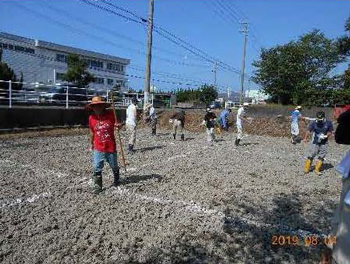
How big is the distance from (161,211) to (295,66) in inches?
1222

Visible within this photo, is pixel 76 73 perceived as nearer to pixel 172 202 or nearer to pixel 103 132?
pixel 103 132

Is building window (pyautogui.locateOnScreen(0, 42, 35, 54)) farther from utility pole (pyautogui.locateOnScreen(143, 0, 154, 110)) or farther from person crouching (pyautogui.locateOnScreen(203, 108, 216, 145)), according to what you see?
person crouching (pyautogui.locateOnScreen(203, 108, 216, 145))

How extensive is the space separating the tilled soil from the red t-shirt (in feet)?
2.60

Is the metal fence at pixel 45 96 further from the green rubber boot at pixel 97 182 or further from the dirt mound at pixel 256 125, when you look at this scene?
the green rubber boot at pixel 97 182

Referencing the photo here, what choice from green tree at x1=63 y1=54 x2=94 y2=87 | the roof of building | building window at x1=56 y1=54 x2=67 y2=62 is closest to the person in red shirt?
green tree at x1=63 y1=54 x2=94 y2=87

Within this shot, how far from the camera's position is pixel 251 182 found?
26.3ft

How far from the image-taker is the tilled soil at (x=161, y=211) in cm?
443

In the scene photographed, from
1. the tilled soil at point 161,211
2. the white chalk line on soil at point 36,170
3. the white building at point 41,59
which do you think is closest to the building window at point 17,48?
the white building at point 41,59

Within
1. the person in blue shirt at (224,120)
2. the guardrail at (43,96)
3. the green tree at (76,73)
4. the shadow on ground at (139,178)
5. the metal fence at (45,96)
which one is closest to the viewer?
the shadow on ground at (139,178)

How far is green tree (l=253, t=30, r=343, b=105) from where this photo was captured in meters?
33.8

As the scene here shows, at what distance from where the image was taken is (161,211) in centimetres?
575

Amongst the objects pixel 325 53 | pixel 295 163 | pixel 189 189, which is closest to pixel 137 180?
pixel 189 189

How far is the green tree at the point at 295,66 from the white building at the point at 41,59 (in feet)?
71.2

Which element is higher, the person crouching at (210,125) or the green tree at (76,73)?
the green tree at (76,73)
